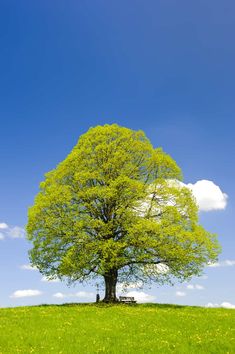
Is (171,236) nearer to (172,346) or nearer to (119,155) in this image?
(119,155)

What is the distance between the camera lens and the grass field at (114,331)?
25672 millimetres

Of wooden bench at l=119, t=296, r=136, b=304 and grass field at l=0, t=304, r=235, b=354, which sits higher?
wooden bench at l=119, t=296, r=136, b=304

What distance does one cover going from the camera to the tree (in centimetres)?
4519

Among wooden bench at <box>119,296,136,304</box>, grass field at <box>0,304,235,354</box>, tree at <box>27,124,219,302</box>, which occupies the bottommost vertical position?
grass field at <box>0,304,235,354</box>

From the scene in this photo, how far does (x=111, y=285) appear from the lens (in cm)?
4750

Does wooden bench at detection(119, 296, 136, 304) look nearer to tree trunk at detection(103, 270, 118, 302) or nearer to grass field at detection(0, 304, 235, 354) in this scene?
tree trunk at detection(103, 270, 118, 302)

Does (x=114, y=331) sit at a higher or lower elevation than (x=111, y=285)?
lower

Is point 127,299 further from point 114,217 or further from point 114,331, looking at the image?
point 114,331

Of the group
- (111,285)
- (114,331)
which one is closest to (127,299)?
(111,285)

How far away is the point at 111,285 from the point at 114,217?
22.8ft

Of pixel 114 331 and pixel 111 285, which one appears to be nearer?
pixel 114 331

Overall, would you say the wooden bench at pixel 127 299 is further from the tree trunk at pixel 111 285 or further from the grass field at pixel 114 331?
the grass field at pixel 114 331

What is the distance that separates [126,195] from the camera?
156 feet

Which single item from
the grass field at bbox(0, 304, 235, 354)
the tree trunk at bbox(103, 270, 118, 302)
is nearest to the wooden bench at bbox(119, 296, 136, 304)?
the tree trunk at bbox(103, 270, 118, 302)
